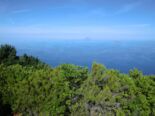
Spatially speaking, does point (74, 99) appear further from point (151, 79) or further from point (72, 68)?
point (151, 79)

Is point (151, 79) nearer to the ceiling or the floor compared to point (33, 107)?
nearer to the ceiling

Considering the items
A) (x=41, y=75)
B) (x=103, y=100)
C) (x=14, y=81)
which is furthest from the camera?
(x=14, y=81)

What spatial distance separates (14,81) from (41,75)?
4.02m

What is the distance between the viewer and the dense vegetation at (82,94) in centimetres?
3061

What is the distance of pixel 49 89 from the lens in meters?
32.1

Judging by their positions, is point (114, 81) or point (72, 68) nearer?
point (114, 81)

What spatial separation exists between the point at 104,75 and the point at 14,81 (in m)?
10.3

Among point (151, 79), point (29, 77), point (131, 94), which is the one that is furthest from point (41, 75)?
point (151, 79)

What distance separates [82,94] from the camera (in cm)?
3138

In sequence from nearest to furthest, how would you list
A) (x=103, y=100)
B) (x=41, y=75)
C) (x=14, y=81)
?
Result: (x=103, y=100)
(x=41, y=75)
(x=14, y=81)

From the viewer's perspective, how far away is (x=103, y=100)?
3034 cm

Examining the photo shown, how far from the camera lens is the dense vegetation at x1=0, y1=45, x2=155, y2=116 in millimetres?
30609

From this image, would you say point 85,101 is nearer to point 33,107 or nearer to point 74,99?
point 74,99

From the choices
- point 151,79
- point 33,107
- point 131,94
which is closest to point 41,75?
point 33,107
